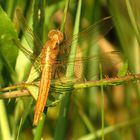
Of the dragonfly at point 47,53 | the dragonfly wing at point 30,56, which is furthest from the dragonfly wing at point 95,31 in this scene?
the dragonfly wing at point 30,56

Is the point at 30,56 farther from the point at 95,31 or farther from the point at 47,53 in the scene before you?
the point at 95,31

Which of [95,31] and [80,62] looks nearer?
[80,62]

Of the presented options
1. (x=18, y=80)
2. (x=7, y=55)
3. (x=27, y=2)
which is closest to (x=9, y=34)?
(x=7, y=55)

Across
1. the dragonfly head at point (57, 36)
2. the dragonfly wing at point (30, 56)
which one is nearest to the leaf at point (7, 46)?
the dragonfly wing at point (30, 56)

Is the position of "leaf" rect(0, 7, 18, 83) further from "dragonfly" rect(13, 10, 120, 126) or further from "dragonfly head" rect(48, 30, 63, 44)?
"dragonfly head" rect(48, 30, 63, 44)

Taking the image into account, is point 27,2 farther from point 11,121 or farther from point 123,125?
point 123,125

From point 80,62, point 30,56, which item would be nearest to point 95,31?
point 80,62

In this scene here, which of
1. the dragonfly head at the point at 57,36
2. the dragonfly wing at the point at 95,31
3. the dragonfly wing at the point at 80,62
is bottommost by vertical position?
the dragonfly wing at the point at 80,62

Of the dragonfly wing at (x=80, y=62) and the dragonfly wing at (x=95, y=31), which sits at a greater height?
the dragonfly wing at (x=95, y=31)

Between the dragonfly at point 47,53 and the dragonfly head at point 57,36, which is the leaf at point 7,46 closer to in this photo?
the dragonfly at point 47,53

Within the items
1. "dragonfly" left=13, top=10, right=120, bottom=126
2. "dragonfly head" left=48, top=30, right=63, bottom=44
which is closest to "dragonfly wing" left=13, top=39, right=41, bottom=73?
"dragonfly" left=13, top=10, right=120, bottom=126

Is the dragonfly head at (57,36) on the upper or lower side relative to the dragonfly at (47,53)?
upper
